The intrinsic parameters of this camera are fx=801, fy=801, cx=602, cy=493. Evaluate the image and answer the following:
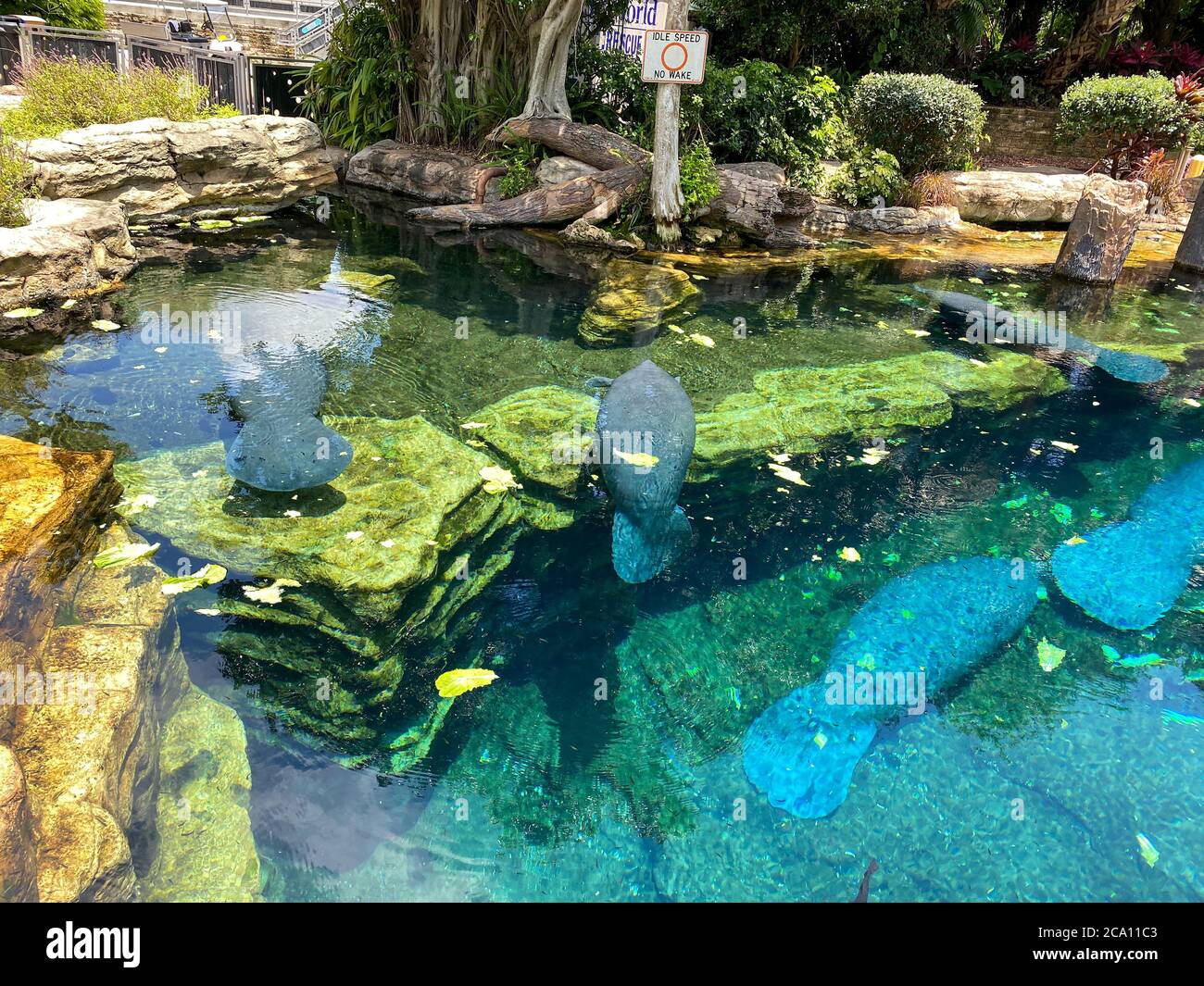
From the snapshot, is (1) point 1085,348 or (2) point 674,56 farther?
(2) point 674,56

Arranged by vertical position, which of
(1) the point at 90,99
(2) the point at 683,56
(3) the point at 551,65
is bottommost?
(1) the point at 90,99

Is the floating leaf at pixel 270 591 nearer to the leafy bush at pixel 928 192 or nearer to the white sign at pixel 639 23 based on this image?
the leafy bush at pixel 928 192

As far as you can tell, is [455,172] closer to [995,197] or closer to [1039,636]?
[995,197]

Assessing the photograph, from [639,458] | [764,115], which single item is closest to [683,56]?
[764,115]

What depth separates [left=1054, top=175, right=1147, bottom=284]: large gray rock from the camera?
31.6 feet

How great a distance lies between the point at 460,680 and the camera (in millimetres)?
3373

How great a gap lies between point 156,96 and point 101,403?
7222 millimetres

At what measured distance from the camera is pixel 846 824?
3039mm

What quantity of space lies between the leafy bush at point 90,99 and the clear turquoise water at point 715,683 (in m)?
3.97

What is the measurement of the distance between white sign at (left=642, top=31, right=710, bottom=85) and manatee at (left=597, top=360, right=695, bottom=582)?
5490 mm

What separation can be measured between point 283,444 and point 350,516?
2.04 ft

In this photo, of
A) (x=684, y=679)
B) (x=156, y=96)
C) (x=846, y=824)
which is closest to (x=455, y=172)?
(x=156, y=96)

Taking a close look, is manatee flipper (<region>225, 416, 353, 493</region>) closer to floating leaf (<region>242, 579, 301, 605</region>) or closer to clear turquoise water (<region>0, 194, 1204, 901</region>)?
clear turquoise water (<region>0, 194, 1204, 901</region>)

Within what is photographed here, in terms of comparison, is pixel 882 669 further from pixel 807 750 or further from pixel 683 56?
pixel 683 56
